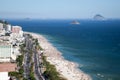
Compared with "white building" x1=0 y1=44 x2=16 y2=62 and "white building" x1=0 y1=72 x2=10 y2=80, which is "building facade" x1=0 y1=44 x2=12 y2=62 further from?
"white building" x1=0 y1=72 x2=10 y2=80

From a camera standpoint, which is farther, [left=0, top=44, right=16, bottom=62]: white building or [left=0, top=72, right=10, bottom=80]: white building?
[left=0, top=44, right=16, bottom=62]: white building

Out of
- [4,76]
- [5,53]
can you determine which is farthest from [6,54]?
[4,76]

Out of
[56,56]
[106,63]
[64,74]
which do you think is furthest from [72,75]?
[56,56]

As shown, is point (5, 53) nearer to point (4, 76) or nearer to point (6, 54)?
point (6, 54)

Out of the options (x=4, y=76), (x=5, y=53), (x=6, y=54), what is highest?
(x=5, y=53)

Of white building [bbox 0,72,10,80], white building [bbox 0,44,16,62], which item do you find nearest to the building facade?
white building [bbox 0,44,16,62]

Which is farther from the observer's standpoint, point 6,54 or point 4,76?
point 6,54

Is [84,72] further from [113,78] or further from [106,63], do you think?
[106,63]

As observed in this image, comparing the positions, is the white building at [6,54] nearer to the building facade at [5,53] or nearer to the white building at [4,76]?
the building facade at [5,53]

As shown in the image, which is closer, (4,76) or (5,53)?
(4,76)

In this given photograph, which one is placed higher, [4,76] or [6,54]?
[6,54]

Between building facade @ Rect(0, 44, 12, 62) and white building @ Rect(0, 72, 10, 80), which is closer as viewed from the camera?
white building @ Rect(0, 72, 10, 80)
